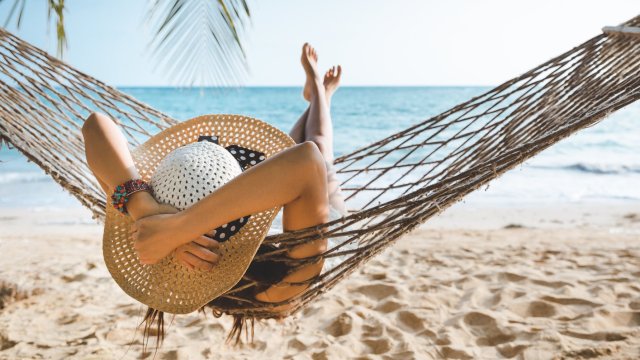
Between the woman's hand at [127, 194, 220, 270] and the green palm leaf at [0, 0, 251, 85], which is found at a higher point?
the green palm leaf at [0, 0, 251, 85]

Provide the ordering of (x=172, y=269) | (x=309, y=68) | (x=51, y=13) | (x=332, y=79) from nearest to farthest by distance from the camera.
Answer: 1. (x=172, y=269)
2. (x=51, y=13)
3. (x=309, y=68)
4. (x=332, y=79)

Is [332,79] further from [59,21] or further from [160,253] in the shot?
[160,253]

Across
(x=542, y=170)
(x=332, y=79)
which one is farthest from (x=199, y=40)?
(x=542, y=170)

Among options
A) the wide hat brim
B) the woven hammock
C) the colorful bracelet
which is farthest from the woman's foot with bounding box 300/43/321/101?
the colorful bracelet

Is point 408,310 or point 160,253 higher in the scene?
point 160,253

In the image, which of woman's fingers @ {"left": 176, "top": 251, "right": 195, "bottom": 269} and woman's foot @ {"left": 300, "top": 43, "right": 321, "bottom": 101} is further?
woman's foot @ {"left": 300, "top": 43, "right": 321, "bottom": 101}

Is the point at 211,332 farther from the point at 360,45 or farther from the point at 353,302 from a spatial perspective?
the point at 360,45

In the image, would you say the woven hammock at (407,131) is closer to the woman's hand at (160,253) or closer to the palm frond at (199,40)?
the woman's hand at (160,253)

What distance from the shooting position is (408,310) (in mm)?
1863

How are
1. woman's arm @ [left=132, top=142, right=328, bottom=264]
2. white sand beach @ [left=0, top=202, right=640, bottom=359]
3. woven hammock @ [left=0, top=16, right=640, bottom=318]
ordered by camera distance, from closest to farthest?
woman's arm @ [left=132, top=142, right=328, bottom=264] → woven hammock @ [left=0, top=16, right=640, bottom=318] → white sand beach @ [left=0, top=202, right=640, bottom=359]

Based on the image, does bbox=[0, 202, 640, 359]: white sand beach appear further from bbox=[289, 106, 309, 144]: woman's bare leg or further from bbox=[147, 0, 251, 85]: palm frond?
bbox=[147, 0, 251, 85]: palm frond

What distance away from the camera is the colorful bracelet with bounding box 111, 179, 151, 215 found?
986mm

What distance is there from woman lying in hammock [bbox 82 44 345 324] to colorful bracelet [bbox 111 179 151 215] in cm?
1

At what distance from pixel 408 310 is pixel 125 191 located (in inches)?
46.4
